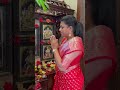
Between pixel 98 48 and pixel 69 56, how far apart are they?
7.3 inches

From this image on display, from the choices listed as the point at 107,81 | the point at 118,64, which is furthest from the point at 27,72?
the point at 107,81

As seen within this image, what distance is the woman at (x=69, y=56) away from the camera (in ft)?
3.95

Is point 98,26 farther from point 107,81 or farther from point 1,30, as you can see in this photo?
point 1,30

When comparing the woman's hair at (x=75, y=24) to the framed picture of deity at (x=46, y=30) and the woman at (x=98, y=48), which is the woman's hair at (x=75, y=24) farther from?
the framed picture of deity at (x=46, y=30)

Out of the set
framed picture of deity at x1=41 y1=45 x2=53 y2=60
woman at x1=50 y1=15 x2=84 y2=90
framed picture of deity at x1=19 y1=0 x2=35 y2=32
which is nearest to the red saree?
woman at x1=50 y1=15 x2=84 y2=90

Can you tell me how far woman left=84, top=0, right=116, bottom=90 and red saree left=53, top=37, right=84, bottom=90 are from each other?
0.05 meters

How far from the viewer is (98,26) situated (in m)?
1.08

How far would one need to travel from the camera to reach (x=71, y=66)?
1231mm

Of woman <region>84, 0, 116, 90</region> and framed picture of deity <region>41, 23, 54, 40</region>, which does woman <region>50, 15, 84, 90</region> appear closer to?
woman <region>84, 0, 116, 90</region>

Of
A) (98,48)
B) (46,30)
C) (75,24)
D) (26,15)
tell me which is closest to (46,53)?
(46,30)

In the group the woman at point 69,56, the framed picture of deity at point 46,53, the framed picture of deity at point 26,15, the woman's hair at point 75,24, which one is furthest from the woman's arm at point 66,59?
the framed picture of deity at point 26,15

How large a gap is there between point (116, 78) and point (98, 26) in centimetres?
30

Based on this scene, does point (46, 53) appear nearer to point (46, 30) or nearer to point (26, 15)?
point (46, 30)

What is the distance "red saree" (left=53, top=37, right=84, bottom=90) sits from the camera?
3.95 feet
